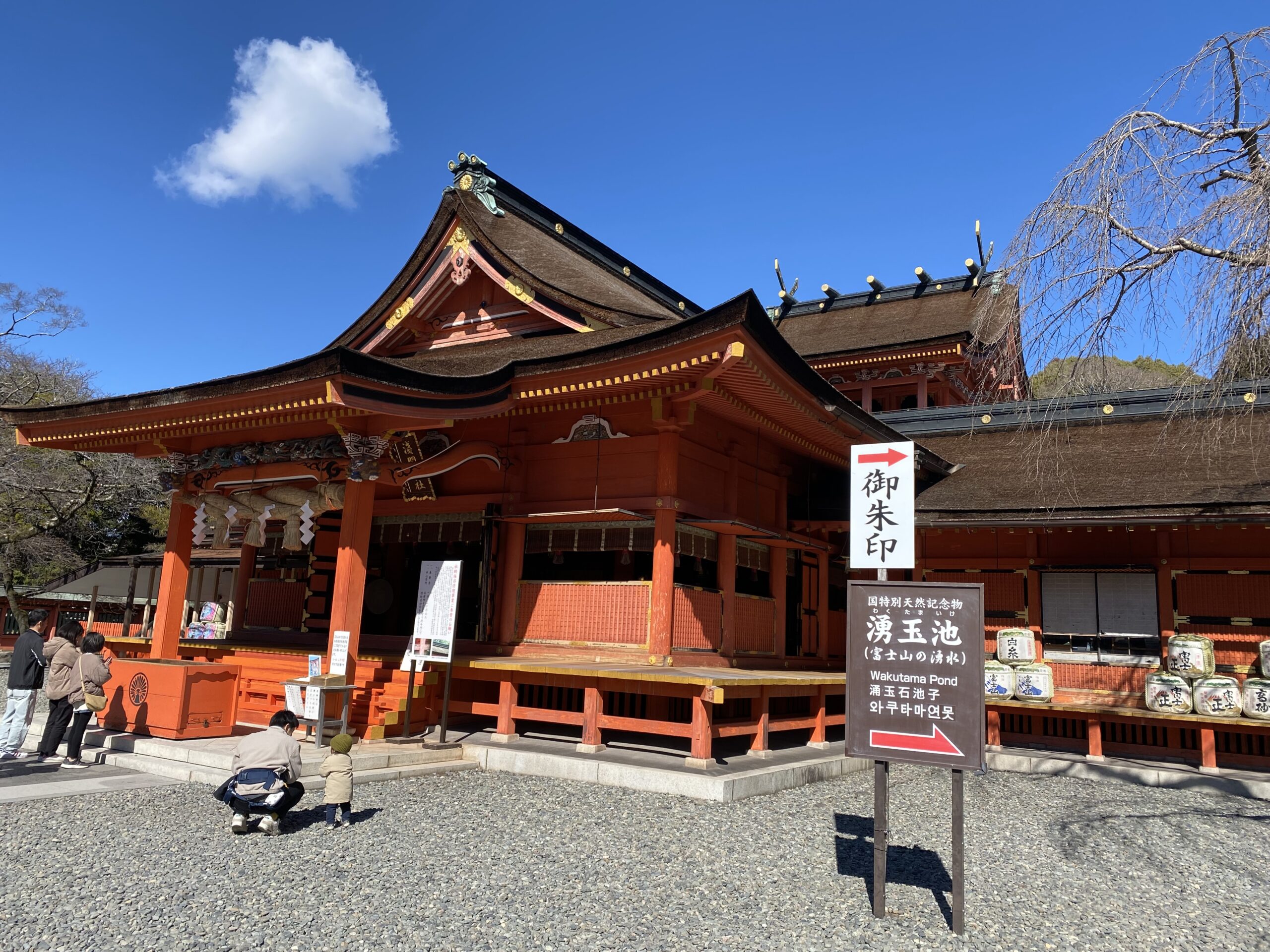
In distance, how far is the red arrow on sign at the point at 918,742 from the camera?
4969 millimetres

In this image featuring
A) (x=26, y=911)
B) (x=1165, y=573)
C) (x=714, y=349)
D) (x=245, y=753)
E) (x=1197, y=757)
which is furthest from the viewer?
(x=1165, y=573)

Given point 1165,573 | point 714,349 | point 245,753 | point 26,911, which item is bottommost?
point 26,911

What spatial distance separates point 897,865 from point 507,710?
5.08 m

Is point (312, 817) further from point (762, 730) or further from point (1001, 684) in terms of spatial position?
point (1001, 684)

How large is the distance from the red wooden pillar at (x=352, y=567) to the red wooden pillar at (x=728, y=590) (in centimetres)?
462

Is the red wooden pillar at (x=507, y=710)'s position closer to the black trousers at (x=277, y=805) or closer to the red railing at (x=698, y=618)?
the red railing at (x=698, y=618)

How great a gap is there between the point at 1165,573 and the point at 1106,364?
631 cm

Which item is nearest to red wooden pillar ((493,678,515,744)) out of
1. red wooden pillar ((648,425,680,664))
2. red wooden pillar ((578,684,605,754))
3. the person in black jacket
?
red wooden pillar ((578,684,605,754))

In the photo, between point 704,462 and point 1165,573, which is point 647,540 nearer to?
point 704,462

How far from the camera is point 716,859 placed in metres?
6.05

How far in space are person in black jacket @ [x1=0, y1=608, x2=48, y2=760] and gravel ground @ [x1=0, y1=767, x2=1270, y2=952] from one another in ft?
5.92

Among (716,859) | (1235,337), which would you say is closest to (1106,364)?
A: (1235,337)

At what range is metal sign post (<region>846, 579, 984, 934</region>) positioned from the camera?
4.93 meters

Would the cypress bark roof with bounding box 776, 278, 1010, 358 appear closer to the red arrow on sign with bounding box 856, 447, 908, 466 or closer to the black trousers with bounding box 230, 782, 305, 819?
the red arrow on sign with bounding box 856, 447, 908, 466
